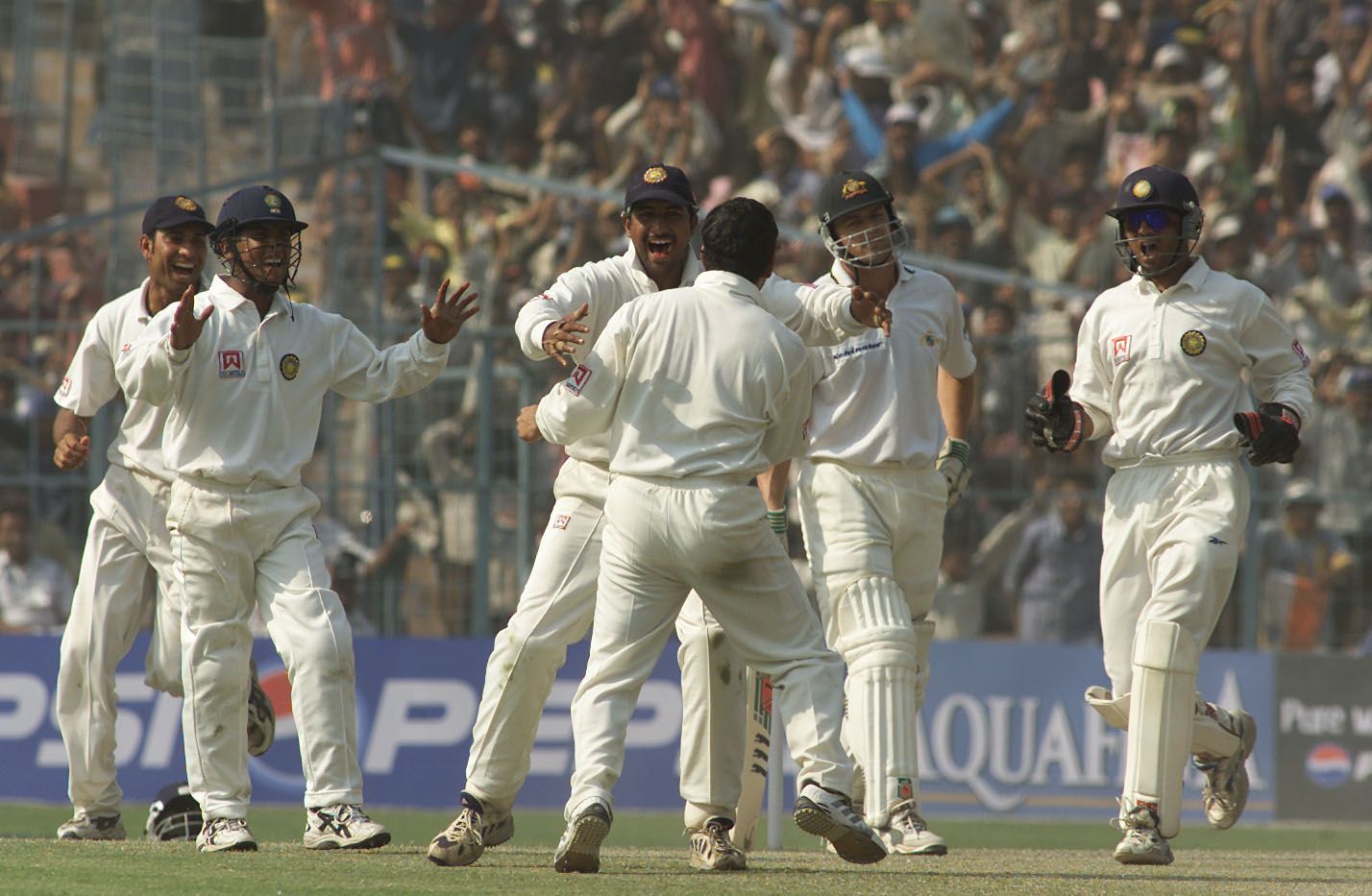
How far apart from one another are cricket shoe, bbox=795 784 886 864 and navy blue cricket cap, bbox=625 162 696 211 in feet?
7.01

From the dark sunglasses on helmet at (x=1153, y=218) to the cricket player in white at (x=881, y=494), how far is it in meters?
0.79

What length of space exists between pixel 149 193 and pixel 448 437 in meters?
4.89

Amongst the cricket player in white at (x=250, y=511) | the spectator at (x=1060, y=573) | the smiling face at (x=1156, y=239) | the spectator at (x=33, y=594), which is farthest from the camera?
the spectator at (x=1060, y=573)

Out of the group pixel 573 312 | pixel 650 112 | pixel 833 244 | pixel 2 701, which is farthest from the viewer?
pixel 650 112

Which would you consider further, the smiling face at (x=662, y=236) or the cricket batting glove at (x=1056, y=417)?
the cricket batting glove at (x=1056, y=417)

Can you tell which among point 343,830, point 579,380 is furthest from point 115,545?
point 579,380

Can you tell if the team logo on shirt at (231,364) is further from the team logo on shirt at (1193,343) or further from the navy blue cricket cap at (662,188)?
the team logo on shirt at (1193,343)

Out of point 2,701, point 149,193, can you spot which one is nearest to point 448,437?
point 2,701

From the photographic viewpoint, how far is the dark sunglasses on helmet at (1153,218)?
23.9 feet

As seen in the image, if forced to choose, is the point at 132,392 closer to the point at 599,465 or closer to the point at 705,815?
the point at 599,465

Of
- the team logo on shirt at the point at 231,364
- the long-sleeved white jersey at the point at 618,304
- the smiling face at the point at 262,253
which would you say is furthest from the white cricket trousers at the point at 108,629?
the long-sleeved white jersey at the point at 618,304

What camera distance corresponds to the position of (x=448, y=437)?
11766 millimetres

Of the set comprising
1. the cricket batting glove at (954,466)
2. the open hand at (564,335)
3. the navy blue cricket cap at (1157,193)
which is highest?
the navy blue cricket cap at (1157,193)

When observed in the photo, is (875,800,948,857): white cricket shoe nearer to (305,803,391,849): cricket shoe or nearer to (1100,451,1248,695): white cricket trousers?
(1100,451,1248,695): white cricket trousers
